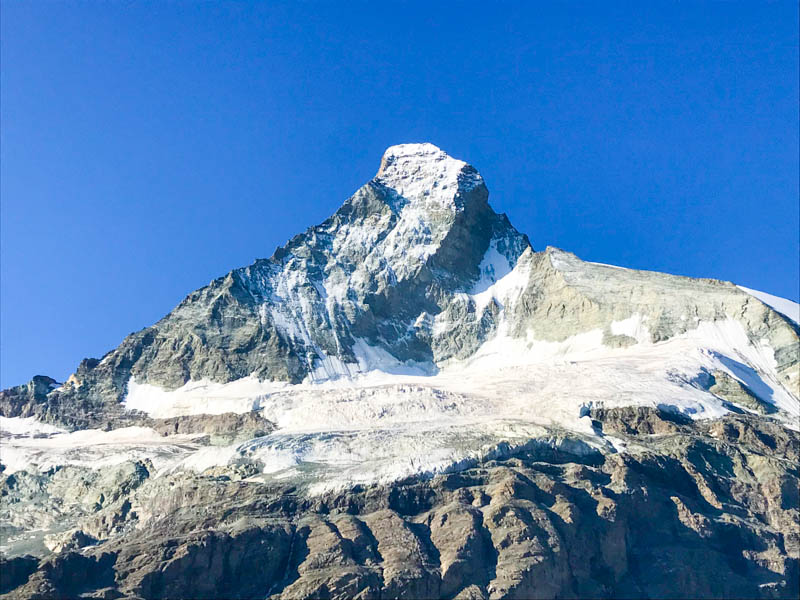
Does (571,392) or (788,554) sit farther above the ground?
(571,392)

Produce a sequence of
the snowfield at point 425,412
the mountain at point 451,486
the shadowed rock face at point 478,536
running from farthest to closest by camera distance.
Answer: the snowfield at point 425,412
the mountain at point 451,486
the shadowed rock face at point 478,536

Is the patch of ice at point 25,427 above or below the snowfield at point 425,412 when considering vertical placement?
above

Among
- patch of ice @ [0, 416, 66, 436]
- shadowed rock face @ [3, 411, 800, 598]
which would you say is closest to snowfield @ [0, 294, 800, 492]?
patch of ice @ [0, 416, 66, 436]

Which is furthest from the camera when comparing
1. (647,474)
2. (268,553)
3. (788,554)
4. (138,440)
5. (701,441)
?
(138,440)

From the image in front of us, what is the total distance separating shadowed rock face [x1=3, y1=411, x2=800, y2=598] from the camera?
98.4 meters

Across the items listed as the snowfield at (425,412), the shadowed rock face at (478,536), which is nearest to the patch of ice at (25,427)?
the snowfield at (425,412)

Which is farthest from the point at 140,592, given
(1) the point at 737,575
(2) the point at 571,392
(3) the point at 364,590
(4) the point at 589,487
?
(2) the point at 571,392

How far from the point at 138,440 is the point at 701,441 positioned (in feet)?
306

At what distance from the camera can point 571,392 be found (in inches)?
6240

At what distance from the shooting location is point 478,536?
105875 millimetres

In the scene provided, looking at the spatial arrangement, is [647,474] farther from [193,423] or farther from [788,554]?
[193,423]

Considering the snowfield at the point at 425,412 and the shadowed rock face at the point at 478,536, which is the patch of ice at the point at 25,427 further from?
the shadowed rock face at the point at 478,536

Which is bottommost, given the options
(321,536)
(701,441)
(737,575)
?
(737,575)

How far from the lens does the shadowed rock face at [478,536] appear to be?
323 ft
